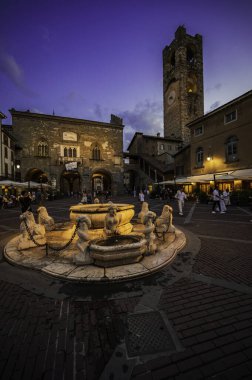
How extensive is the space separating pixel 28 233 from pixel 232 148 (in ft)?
72.6

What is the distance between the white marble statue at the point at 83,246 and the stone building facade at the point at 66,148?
28198 millimetres

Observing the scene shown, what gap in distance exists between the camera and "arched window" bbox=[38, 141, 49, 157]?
30.5m

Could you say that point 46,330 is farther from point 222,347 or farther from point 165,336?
point 222,347

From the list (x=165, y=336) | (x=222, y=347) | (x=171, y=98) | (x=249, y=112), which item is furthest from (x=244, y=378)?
(x=171, y=98)

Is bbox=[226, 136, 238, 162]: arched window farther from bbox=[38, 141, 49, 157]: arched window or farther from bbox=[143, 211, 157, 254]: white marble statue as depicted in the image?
bbox=[38, 141, 49, 157]: arched window

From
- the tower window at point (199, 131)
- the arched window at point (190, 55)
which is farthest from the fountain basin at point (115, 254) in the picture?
the arched window at point (190, 55)

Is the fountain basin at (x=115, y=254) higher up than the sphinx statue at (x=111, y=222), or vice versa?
the sphinx statue at (x=111, y=222)

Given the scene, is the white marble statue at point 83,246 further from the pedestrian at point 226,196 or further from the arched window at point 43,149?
the arched window at point 43,149

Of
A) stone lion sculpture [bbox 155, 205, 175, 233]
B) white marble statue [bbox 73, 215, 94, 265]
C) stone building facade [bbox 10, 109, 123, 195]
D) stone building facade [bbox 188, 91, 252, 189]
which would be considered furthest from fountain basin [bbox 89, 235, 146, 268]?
stone building facade [bbox 10, 109, 123, 195]

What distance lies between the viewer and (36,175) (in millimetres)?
35094

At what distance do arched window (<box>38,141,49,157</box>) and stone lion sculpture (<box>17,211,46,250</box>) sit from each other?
94.3 feet

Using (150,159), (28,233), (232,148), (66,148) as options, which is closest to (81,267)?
(28,233)

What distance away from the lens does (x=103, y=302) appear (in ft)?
9.27

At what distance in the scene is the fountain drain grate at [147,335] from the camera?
6.56ft
